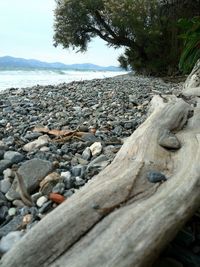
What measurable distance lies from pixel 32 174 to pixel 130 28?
47.0 ft

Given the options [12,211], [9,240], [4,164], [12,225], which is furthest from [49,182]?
[9,240]

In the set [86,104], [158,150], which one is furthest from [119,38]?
[158,150]

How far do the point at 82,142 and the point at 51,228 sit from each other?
7.40 feet

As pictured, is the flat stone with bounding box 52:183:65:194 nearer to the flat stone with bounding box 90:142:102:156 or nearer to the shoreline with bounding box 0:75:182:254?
the shoreline with bounding box 0:75:182:254

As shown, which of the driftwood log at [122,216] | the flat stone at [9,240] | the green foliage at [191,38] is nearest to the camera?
the driftwood log at [122,216]

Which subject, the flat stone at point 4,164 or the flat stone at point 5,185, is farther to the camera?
the flat stone at point 4,164

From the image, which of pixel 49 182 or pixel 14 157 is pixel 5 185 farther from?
pixel 14 157

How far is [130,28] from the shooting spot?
53.7ft

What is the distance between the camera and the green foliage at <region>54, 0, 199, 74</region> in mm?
15164

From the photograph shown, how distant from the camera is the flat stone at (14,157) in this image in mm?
3233

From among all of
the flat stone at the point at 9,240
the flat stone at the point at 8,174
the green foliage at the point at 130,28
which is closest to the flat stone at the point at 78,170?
the flat stone at the point at 8,174

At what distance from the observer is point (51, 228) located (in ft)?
5.02

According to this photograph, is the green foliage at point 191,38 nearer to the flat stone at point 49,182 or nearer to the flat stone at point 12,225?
the flat stone at point 49,182

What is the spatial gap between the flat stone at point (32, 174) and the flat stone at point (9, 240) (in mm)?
552
